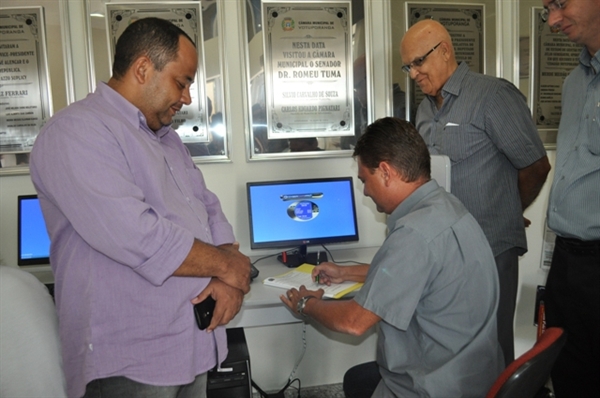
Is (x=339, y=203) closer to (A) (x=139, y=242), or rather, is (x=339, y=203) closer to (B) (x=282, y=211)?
(B) (x=282, y=211)

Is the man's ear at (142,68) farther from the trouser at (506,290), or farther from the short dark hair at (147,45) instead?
the trouser at (506,290)

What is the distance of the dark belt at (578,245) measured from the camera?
1.52 metres

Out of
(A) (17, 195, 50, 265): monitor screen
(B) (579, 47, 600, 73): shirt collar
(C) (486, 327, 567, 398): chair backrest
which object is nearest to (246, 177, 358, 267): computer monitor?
(A) (17, 195, 50, 265): monitor screen

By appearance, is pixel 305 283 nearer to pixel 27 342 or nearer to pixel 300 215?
pixel 300 215

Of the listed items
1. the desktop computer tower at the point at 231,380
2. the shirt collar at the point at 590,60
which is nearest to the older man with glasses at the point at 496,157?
the shirt collar at the point at 590,60

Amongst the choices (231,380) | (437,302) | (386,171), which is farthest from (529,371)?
(231,380)

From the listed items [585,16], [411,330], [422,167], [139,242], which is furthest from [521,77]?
[139,242]

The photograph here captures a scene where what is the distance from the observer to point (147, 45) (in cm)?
124

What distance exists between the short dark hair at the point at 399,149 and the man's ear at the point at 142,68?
2.03 feet

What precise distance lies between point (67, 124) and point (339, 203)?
153cm

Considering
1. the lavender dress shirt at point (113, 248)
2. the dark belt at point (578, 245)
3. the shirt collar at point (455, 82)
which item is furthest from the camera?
the shirt collar at point (455, 82)

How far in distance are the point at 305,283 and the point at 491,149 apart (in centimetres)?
93

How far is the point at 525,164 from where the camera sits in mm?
1901

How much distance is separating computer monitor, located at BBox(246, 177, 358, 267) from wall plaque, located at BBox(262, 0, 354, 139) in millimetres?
294
